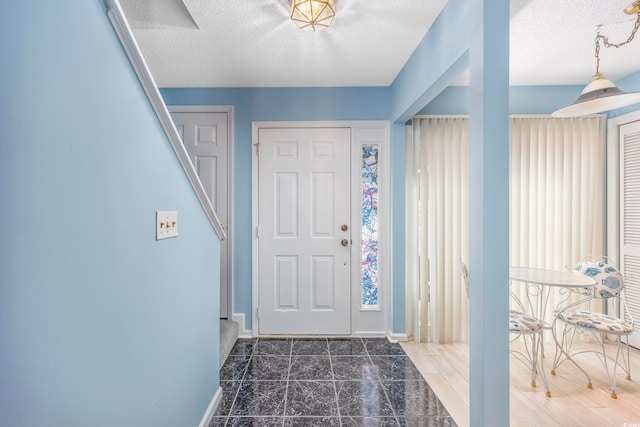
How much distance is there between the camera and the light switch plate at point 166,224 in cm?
122

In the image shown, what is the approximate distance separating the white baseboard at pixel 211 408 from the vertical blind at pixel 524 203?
1.88m

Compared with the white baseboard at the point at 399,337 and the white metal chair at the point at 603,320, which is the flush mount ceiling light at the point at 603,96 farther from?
the white baseboard at the point at 399,337

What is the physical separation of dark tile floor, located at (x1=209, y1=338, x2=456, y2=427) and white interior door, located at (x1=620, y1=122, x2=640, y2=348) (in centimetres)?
221

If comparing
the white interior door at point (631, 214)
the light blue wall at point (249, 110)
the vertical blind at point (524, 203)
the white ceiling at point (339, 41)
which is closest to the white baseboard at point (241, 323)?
the light blue wall at point (249, 110)

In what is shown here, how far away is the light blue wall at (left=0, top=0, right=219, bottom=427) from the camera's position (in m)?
0.63

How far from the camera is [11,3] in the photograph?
2.06 ft

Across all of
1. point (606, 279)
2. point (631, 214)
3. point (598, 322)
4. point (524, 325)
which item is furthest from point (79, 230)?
point (631, 214)

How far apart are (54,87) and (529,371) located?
325 centimetres

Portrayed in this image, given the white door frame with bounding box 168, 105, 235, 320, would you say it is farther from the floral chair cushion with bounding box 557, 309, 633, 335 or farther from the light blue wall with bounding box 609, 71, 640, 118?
the light blue wall with bounding box 609, 71, 640, 118

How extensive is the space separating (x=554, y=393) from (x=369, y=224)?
1877 mm

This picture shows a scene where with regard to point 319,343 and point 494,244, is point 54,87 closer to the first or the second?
point 494,244

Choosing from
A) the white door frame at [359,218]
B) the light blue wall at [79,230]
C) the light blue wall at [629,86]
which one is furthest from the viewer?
the white door frame at [359,218]

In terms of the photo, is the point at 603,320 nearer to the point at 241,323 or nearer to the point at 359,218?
the point at 359,218

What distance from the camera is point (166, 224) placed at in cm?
129
